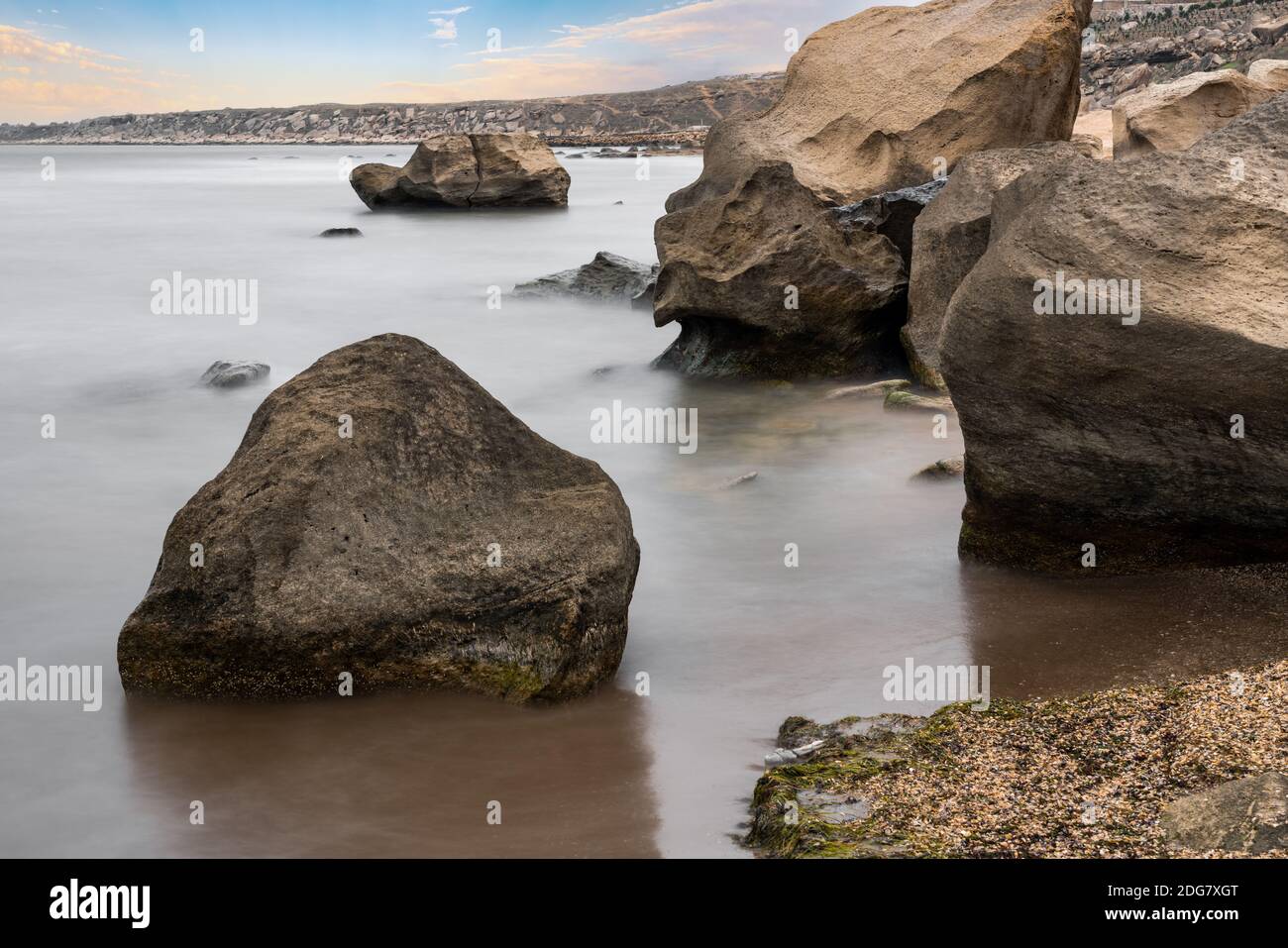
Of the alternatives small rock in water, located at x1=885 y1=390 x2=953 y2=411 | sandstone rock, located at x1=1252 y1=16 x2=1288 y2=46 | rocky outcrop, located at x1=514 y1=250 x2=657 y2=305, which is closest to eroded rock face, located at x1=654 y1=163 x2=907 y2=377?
small rock in water, located at x1=885 y1=390 x2=953 y2=411

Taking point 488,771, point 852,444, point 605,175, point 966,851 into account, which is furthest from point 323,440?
point 605,175

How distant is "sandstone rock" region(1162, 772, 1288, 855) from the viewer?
315 cm

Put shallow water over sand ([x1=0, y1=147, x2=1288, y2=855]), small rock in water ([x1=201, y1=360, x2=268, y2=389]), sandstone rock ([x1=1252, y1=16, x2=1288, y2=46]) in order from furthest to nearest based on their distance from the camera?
1. sandstone rock ([x1=1252, y1=16, x2=1288, y2=46])
2. small rock in water ([x1=201, y1=360, x2=268, y2=389])
3. shallow water over sand ([x1=0, y1=147, x2=1288, y2=855])

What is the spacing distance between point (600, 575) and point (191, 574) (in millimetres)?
1581

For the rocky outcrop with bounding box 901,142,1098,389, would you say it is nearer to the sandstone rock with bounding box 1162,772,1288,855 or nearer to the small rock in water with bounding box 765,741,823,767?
the small rock in water with bounding box 765,741,823,767

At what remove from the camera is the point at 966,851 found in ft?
11.1

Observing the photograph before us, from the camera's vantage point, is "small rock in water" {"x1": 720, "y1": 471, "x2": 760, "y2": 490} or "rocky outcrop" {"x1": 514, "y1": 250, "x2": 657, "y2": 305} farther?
"rocky outcrop" {"x1": 514, "y1": 250, "x2": 657, "y2": 305}

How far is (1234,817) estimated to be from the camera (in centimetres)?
326

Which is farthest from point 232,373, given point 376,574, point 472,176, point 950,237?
point 472,176

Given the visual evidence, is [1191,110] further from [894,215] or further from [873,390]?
[873,390]

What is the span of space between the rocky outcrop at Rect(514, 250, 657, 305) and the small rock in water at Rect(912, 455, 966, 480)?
26.3 feet

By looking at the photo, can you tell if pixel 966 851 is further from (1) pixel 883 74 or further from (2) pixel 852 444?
(1) pixel 883 74

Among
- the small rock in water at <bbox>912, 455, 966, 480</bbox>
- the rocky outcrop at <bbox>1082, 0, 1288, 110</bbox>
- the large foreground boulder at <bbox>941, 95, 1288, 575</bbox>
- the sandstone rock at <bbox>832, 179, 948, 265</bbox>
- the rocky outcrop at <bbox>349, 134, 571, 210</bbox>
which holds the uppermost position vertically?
the rocky outcrop at <bbox>1082, 0, 1288, 110</bbox>

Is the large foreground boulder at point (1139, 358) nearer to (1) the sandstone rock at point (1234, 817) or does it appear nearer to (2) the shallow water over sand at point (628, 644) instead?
(2) the shallow water over sand at point (628, 644)
